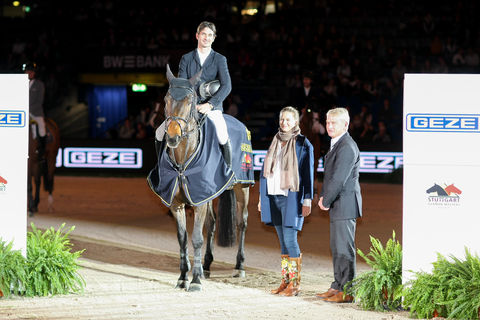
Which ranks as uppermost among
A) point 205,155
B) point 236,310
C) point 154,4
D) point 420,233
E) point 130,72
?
point 154,4

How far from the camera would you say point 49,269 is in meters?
7.41

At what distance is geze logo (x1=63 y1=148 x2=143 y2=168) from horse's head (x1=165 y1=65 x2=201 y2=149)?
14038 mm

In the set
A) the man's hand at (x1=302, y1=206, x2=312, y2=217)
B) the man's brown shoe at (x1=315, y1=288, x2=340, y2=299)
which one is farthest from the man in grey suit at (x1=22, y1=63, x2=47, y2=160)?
the man's brown shoe at (x1=315, y1=288, x2=340, y2=299)

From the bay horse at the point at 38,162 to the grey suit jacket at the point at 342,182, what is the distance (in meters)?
7.92

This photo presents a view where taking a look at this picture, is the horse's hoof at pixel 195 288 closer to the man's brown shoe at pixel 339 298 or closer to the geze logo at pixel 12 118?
the man's brown shoe at pixel 339 298

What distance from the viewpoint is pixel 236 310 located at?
6883mm

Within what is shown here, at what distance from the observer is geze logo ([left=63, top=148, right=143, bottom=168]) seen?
70.8 ft

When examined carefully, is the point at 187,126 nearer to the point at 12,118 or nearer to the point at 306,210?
the point at 306,210

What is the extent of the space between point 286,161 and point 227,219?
2050mm

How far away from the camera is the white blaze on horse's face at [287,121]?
752cm

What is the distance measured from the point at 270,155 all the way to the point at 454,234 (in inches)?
78.5

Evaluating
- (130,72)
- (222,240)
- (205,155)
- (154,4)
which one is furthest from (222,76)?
(154,4)

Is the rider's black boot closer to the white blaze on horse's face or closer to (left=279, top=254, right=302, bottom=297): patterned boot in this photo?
the white blaze on horse's face

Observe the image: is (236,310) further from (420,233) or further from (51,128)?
(51,128)
